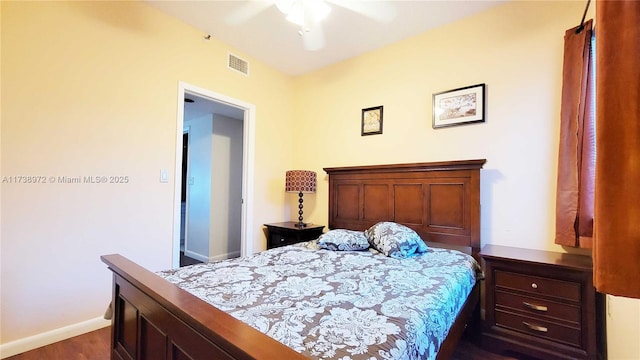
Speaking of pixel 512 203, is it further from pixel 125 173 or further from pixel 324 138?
pixel 125 173

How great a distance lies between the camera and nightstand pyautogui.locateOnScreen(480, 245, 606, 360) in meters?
1.66

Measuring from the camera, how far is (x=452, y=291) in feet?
4.80

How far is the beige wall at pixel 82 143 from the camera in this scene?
1.83 m

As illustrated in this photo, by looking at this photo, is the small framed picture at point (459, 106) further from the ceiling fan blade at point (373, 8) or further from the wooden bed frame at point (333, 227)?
the ceiling fan blade at point (373, 8)

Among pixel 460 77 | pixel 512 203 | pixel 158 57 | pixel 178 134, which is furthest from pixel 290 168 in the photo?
pixel 512 203

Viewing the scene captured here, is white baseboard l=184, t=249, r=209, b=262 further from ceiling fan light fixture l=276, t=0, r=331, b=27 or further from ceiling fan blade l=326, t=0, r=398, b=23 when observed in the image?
ceiling fan blade l=326, t=0, r=398, b=23

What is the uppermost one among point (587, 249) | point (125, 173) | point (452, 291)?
point (125, 173)

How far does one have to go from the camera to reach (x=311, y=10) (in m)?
2.18

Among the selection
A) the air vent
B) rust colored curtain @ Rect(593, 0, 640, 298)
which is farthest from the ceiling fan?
rust colored curtain @ Rect(593, 0, 640, 298)

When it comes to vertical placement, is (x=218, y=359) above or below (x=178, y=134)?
below

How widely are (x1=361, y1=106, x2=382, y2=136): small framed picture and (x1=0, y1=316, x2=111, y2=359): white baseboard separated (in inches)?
114

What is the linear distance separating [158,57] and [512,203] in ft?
10.7

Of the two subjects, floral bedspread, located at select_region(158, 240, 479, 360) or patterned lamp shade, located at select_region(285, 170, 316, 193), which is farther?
patterned lamp shade, located at select_region(285, 170, 316, 193)

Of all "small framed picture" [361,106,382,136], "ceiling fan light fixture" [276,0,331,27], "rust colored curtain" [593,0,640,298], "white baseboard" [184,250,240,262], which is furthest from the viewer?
"white baseboard" [184,250,240,262]
